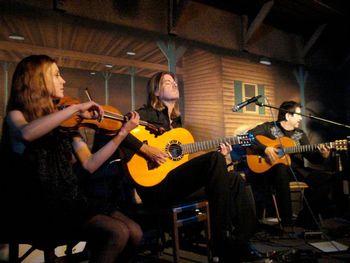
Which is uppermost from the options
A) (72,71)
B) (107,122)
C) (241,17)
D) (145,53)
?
(241,17)

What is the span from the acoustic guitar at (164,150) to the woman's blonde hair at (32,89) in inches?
35.1

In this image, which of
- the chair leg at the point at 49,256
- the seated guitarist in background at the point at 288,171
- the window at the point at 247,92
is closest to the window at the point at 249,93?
the window at the point at 247,92

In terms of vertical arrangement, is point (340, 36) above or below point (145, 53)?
above

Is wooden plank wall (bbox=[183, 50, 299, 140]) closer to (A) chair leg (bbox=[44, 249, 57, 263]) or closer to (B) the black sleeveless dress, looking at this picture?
(B) the black sleeveless dress

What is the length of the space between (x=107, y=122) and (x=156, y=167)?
600 millimetres

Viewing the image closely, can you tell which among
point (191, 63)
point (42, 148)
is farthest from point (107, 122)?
point (191, 63)

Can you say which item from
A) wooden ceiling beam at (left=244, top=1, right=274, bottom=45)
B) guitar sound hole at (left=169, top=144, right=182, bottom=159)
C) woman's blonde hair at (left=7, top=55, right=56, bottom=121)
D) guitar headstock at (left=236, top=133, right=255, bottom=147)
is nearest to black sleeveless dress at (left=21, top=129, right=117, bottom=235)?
woman's blonde hair at (left=7, top=55, right=56, bottom=121)

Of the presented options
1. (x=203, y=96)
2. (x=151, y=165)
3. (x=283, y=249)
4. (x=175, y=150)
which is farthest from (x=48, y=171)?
(x=203, y=96)

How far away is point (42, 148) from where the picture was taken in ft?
5.12

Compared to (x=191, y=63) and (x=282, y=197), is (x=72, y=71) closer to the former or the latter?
(x=191, y=63)

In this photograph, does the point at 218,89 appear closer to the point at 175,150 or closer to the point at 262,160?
the point at 262,160

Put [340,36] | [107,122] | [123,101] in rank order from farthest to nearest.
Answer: [340,36] < [123,101] < [107,122]

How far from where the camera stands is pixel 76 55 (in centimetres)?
371

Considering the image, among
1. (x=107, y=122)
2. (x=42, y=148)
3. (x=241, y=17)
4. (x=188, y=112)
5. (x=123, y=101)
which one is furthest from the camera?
(x=188, y=112)
